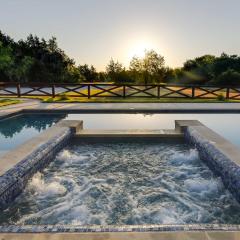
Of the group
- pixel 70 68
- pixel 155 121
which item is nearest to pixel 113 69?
pixel 70 68

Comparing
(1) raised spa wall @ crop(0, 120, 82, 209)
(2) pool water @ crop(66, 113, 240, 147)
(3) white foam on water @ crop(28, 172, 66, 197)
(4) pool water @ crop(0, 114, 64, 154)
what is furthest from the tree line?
(3) white foam on water @ crop(28, 172, 66, 197)

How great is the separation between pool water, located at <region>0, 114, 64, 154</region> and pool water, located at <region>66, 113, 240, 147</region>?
1193 millimetres

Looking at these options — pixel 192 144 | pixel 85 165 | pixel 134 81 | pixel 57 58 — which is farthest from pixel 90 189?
pixel 134 81

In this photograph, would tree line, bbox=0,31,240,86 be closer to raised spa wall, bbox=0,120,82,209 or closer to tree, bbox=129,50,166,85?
tree, bbox=129,50,166,85

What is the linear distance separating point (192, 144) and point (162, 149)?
0.94 metres

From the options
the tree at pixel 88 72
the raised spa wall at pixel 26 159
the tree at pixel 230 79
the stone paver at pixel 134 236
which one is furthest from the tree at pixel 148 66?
the stone paver at pixel 134 236

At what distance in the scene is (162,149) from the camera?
8531mm

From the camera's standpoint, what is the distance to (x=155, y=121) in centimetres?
1201

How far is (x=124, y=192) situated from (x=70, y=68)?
40139mm

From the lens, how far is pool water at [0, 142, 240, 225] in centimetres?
483

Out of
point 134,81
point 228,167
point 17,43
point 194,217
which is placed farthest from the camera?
point 134,81

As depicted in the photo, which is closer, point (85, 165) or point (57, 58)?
point (85, 165)

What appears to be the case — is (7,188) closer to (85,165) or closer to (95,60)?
(85,165)

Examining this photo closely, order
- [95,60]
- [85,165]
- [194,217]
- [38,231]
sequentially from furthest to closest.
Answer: [95,60], [85,165], [194,217], [38,231]
